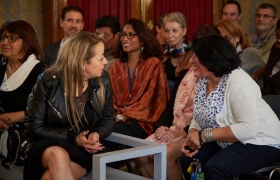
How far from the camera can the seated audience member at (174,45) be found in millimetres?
4156

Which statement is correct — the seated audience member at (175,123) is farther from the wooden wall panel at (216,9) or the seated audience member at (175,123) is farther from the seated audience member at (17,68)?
the wooden wall panel at (216,9)

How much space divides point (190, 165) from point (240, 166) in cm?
31

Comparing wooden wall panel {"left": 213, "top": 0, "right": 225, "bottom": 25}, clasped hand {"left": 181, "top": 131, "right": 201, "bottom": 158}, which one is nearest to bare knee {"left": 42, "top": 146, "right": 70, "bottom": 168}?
clasped hand {"left": 181, "top": 131, "right": 201, "bottom": 158}

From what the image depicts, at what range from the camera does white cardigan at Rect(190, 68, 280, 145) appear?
2738 millimetres

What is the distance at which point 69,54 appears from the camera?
9.52ft

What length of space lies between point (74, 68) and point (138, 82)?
106 centimetres

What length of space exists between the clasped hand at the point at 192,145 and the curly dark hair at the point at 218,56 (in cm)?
37

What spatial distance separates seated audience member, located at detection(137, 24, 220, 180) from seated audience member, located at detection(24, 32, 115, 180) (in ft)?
1.55

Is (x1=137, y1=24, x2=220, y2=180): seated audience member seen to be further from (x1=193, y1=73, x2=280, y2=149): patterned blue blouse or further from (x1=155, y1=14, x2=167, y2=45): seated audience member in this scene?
(x1=155, y1=14, x2=167, y2=45): seated audience member

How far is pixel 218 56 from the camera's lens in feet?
9.47

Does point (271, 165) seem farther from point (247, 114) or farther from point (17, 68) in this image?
point (17, 68)

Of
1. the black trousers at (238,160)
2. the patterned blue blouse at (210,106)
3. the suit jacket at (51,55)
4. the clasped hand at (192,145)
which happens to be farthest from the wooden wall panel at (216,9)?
the black trousers at (238,160)

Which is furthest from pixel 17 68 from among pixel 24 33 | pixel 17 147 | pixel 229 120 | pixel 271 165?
pixel 271 165

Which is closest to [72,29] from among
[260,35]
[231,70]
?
[260,35]
